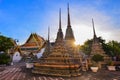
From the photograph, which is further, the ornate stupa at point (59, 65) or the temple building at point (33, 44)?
the temple building at point (33, 44)

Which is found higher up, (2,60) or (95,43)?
(95,43)

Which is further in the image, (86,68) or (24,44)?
(24,44)

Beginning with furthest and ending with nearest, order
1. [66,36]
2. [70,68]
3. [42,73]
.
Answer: [66,36] → [42,73] → [70,68]

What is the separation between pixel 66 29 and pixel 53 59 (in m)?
6.88

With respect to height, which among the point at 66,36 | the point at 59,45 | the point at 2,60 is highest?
the point at 66,36

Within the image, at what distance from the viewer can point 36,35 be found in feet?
106

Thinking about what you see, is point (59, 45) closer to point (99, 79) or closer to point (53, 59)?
point (53, 59)

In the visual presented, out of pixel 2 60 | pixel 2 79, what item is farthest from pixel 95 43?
pixel 2 79

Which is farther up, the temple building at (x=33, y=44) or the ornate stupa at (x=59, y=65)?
the temple building at (x=33, y=44)

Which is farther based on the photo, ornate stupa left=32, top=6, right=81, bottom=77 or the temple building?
the temple building

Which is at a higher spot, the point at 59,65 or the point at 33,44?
the point at 33,44

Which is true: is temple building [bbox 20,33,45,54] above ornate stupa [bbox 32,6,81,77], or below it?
above

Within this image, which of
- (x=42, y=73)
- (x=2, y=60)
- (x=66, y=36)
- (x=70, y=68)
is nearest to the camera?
(x=70, y=68)

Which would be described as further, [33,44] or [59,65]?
[33,44]
